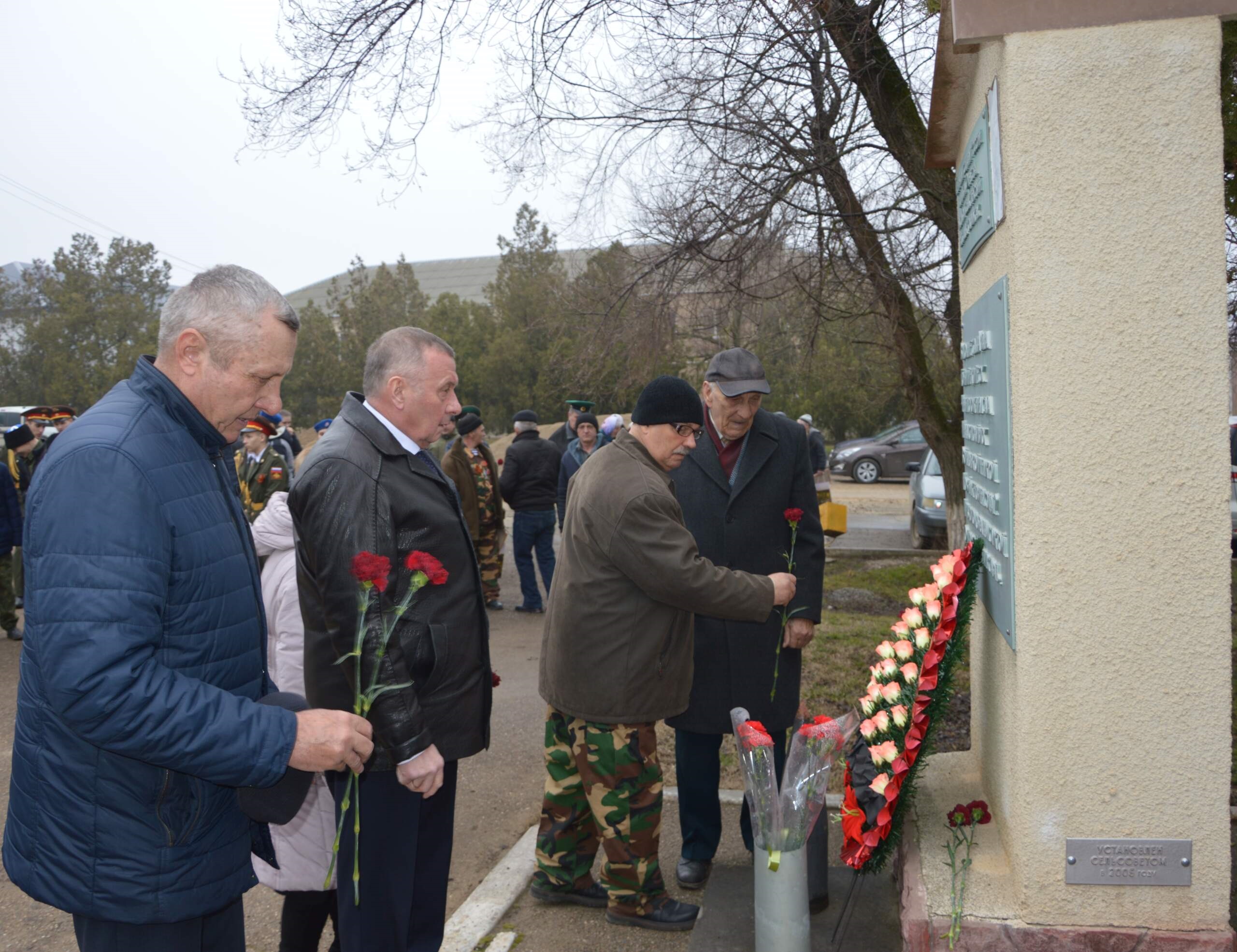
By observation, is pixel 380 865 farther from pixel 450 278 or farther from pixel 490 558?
pixel 450 278

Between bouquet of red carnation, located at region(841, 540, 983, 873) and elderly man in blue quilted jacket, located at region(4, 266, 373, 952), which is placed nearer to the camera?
elderly man in blue quilted jacket, located at region(4, 266, 373, 952)

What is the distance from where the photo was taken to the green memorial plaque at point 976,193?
263 cm

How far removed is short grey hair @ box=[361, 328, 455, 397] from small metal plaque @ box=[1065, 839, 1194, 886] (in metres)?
2.11

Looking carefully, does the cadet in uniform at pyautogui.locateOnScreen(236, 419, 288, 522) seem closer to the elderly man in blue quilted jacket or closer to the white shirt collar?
the white shirt collar

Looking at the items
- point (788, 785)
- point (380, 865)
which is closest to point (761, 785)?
point (788, 785)

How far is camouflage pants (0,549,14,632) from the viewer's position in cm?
866

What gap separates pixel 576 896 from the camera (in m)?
3.69

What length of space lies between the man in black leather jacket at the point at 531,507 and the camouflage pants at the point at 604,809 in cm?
574

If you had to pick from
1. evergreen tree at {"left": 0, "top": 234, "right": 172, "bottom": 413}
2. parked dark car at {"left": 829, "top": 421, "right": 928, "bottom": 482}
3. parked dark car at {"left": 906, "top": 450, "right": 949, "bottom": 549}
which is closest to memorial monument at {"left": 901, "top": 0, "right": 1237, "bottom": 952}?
parked dark car at {"left": 906, "top": 450, "right": 949, "bottom": 549}

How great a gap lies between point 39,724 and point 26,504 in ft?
1.41

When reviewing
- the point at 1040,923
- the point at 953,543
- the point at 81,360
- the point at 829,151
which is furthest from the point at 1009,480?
the point at 81,360

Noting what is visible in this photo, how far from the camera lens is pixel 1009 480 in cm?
243

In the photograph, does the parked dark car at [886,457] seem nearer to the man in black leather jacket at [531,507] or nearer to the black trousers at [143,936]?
the man in black leather jacket at [531,507]

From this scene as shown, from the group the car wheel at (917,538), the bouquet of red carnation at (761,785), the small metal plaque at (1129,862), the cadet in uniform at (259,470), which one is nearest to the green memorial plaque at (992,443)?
the small metal plaque at (1129,862)
